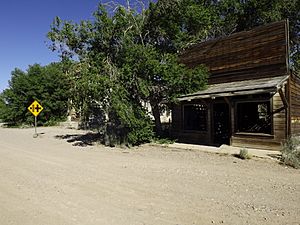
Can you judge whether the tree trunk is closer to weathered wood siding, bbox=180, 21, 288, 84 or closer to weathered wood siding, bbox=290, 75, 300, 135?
weathered wood siding, bbox=180, 21, 288, 84

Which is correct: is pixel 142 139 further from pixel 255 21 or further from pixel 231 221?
pixel 255 21

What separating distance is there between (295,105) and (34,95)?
2978 centimetres

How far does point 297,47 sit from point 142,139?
20.5 metres

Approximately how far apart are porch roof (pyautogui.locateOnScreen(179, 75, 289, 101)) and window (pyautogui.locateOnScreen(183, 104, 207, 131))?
195cm

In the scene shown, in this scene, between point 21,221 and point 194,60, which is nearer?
point 21,221

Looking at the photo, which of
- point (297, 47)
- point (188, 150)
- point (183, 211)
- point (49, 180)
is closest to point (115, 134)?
point (188, 150)

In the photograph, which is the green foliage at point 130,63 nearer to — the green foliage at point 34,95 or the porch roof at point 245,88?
the porch roof at point 245,88

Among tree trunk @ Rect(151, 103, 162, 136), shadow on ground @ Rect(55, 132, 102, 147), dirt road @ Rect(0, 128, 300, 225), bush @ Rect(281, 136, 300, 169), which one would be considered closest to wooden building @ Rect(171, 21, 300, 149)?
tree trunk @ Rect(151, 103, 162, 136)

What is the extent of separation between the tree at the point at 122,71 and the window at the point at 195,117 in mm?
1730

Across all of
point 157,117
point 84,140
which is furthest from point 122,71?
point 84,140

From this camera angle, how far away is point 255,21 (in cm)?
2505

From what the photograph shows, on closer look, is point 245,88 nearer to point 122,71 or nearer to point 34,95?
point 122,71

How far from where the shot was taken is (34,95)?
34.5 meters

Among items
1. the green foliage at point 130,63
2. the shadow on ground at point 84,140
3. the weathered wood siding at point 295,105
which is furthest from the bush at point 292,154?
the shadow on ground at point 84,140
